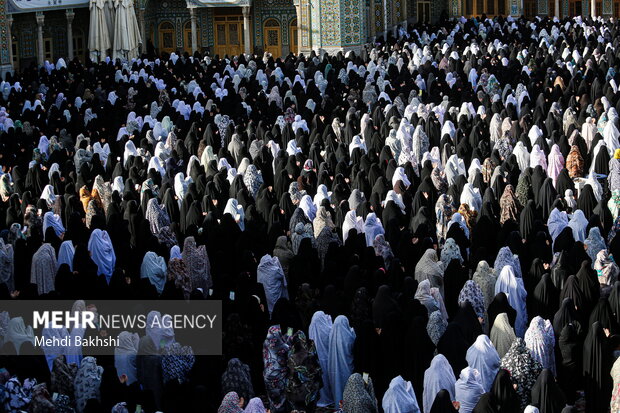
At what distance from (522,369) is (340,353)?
154cm

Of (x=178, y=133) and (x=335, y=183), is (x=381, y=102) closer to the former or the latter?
(x=178, y=133)

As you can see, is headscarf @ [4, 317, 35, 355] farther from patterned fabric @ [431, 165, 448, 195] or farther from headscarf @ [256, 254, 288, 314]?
patterned fabric @ [431, 165, 448, 195]

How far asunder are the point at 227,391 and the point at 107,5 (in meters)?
22.0

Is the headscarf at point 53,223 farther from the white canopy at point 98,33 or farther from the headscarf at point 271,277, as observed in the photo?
the white canopy at point 98,33

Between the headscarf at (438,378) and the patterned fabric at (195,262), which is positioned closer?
the headscarf at (438,378)

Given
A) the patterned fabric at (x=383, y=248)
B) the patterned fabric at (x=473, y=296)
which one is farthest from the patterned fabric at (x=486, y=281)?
the patterned fabric at (x=383, y=248)

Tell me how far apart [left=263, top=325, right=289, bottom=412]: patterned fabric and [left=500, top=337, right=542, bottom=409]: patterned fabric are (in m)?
1.60

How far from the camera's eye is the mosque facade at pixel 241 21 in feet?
92.6

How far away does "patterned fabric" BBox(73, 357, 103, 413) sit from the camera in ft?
25.2

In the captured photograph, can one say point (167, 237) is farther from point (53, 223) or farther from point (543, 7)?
point (543, 7)

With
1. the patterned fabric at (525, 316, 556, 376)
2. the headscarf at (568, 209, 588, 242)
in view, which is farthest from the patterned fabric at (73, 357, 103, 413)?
the headscarf at (568, 209, 588, 242)

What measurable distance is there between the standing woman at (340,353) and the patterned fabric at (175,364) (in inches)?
43.2

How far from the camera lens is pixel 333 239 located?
433 inches

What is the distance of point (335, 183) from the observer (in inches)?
517
